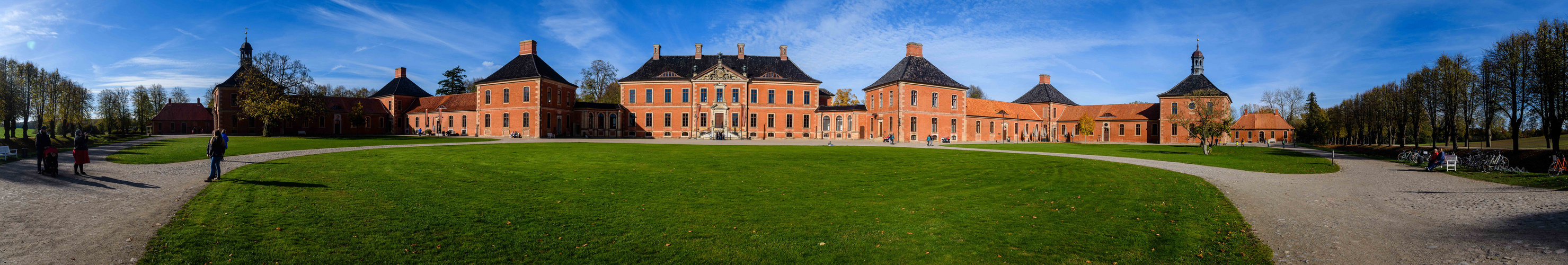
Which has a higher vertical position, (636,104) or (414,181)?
(636,104)

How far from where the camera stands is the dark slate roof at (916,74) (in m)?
49.8

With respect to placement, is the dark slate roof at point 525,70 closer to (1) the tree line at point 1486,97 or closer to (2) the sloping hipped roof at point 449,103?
(2) the sloping hipped roof at point 449,103

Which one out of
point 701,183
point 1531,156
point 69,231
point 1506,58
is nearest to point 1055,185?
point 701,183

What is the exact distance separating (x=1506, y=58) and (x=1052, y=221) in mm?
33926

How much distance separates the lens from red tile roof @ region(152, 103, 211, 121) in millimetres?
61500

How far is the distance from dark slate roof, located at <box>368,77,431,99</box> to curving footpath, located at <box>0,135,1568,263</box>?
53870 mm

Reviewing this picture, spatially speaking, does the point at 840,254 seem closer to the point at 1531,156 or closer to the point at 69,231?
the point at 69,231

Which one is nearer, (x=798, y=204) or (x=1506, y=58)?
(x=798, y=204)

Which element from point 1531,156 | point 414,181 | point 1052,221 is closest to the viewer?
point 1052,221

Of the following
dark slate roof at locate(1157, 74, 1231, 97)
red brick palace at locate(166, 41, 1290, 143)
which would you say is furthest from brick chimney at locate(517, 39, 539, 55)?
dark slate roof at locate(1157, 74, 1231, 97)

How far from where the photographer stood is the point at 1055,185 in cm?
1312

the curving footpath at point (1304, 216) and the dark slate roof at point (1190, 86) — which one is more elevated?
the dark slate roof at point (1190, 86)

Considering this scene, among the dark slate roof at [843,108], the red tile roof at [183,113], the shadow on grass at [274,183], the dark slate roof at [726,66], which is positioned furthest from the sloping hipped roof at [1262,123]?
the red tile roof at [183,113]

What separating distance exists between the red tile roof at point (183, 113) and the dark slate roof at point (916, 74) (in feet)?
229
